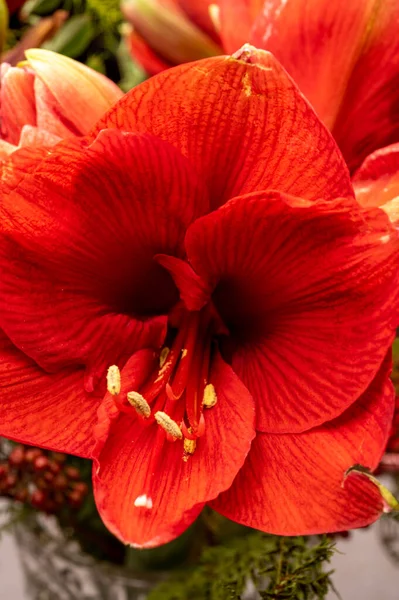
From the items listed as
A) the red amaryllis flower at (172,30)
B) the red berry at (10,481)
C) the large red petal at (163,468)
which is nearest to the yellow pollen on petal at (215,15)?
the red amaryllis flower at (172,30)

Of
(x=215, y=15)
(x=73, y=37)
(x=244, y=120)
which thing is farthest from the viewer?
(x=73, y=37)

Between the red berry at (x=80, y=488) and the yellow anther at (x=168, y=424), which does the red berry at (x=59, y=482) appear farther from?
the yellow anther at (x=168, y=424)

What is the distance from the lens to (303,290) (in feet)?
1.18

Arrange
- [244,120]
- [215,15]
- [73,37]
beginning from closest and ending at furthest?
[244,120]
[215,15]
[73,37]

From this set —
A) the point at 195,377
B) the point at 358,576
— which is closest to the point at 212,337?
the point at 195,377

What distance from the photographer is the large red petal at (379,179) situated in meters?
0.36

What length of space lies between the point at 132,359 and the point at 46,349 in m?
0.05

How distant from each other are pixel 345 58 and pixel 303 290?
145 mm

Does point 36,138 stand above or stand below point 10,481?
above

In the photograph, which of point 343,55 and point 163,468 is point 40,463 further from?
point 343,55

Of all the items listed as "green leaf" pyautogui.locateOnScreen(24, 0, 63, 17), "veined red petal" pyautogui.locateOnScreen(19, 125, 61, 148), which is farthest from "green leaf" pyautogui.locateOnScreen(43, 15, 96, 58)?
"veined red petal" pyautogui.locateOnScreen(19, 125, 61, 148)

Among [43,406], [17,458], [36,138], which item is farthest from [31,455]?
[36,138]

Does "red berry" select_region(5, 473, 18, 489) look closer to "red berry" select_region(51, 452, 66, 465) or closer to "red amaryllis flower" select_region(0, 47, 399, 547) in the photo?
"red berry" select_region(51, 452, 66, 465)

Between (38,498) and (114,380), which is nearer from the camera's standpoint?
(114,380)
